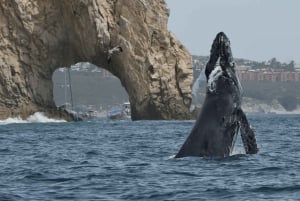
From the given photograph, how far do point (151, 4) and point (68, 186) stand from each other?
192 ft

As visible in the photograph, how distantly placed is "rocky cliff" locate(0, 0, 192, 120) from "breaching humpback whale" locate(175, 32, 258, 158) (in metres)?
52.4

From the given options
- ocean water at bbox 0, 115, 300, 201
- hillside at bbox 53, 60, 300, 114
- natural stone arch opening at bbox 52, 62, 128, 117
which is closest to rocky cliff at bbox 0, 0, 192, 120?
ocean water at bbox 0, 115, 300, 201

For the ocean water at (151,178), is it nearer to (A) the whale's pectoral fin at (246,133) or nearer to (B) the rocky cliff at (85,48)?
(A) the whale's pectoral fin at (246,133)

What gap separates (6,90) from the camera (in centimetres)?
7012

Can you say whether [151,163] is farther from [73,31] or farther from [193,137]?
[73,31]

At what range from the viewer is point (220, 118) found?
1723 cm

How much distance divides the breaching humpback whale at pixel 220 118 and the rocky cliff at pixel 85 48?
52.4 meters

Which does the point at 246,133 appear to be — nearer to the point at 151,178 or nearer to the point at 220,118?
the point at 220,118

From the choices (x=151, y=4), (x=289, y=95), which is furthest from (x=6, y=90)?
(x=289, y=95)

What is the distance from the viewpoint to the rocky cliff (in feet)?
232

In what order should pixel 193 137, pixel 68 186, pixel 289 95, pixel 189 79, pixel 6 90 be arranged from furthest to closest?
pixel 289 95 → pixel 189 79 → pixel 6 90 → pixel 193 137 → pixel 68 186

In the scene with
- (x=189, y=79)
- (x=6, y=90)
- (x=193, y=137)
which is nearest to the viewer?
(x=193, y=137)

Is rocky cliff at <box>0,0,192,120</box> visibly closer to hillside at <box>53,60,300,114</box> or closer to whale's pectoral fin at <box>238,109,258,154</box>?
whale's pectoral fin at <box>238,109,258,154</box>

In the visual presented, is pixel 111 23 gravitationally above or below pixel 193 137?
above
